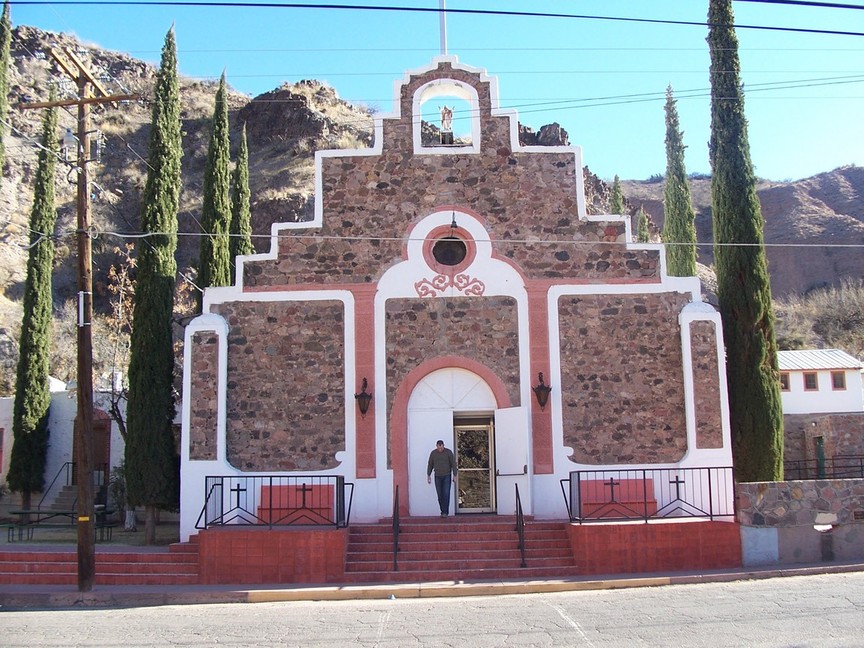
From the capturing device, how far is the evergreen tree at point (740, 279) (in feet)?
58.5

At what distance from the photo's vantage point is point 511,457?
1664 centimetres

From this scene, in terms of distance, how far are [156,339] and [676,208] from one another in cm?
2118

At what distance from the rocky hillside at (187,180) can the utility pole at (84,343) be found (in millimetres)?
17966

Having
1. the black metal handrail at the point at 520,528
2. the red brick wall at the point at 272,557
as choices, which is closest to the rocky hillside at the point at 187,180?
the red brick wall at the point at 272,557

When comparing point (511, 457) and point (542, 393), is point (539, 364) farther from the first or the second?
point (511, 457)

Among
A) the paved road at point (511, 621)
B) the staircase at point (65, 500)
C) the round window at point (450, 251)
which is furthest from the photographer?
the staircase at point (65, 500)

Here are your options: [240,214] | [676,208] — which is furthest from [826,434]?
[240,214]

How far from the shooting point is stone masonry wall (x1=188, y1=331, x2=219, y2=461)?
1658 centimetres

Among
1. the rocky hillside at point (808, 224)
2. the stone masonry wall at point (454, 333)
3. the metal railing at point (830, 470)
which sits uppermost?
the rocky hillside at point (808, 224)

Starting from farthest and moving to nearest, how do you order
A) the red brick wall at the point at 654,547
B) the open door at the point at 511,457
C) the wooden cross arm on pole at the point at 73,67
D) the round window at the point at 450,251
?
the round window at the point at 450,251 < the open door at the point at 511,457 < the wooden cross arm on pole at the point at 73,67 < the red brick wall at the point at 654,547

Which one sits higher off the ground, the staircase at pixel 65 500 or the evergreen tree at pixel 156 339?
the evergreen tree at pixel 156 339

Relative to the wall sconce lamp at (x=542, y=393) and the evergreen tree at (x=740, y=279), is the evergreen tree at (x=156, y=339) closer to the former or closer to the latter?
the wall sconce lamp at (x=542, y=393)

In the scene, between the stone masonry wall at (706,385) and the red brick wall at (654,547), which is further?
the stone masonry wall at (706,385)

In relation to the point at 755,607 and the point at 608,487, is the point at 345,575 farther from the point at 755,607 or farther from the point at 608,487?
the point at 755,607
